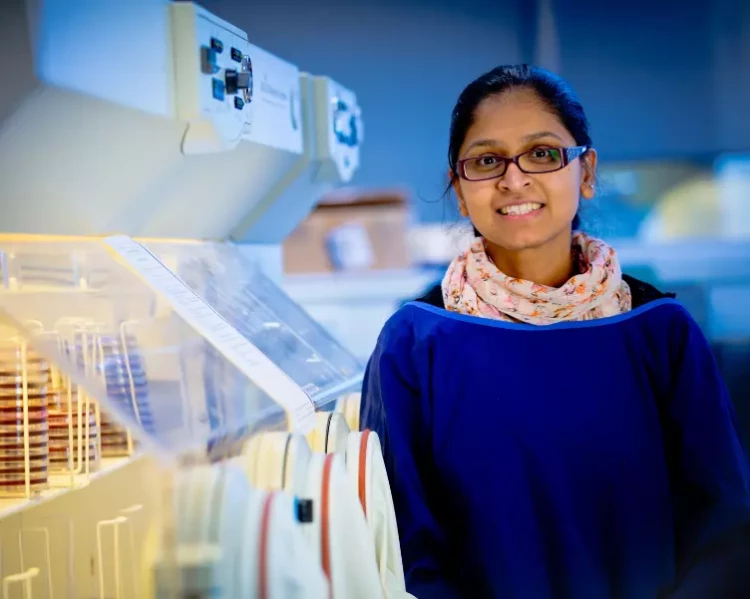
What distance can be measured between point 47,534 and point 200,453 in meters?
0.42

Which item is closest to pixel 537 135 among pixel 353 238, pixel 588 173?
pixel 588 173

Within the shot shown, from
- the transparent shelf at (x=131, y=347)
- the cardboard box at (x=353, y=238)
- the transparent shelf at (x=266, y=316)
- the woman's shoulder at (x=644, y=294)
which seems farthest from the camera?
the cardboard box at (x=353, y=238)

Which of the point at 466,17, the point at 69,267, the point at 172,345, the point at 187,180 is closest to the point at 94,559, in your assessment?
the point at 172,345

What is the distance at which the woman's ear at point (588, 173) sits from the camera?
57.1 inches

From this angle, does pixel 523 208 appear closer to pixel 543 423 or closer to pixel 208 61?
pixel 543 423

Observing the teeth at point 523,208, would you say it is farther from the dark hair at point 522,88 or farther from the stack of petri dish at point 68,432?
the stack of petri dish at point 68,432

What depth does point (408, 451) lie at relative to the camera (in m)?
1.32

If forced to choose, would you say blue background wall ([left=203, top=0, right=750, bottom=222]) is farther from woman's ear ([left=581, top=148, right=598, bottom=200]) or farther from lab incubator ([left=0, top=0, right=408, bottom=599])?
woman's ear ([left=581, top=148, right=598, bottom=200])

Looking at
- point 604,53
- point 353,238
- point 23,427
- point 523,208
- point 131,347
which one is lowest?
point 23,427

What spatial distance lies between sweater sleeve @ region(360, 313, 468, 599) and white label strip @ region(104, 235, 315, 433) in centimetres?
15

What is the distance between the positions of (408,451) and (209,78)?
2.53 feet

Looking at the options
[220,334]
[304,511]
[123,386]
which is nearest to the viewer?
[304,511]

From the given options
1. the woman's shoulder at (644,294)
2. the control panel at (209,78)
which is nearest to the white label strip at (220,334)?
the control panel at (209,78)

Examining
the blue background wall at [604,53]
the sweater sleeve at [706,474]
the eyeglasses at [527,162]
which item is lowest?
the sweater sleeve at [706,474]
